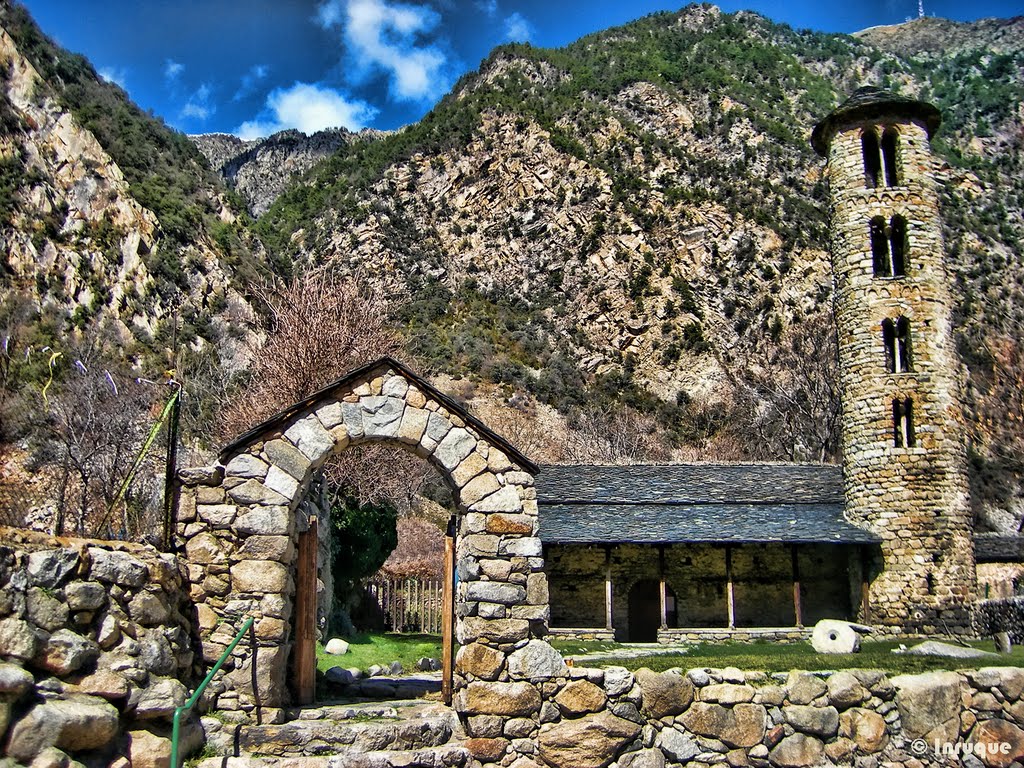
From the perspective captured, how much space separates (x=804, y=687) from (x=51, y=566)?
7.73m

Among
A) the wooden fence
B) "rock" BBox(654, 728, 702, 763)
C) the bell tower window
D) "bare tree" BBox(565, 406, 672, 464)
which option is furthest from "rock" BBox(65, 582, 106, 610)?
"bare tree" BBox(565, 406, 672, 464)

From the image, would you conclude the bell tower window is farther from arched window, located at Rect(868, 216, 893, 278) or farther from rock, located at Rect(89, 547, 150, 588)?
rock, located at Rect(89, 547, 150, 588)

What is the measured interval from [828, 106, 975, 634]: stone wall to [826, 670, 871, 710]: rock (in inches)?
602

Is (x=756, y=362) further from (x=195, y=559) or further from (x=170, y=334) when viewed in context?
A: (x=195, y=559)

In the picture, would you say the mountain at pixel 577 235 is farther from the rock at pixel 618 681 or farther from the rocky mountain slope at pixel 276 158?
the rock at pixel 618 681

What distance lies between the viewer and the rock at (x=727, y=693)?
29.5ft

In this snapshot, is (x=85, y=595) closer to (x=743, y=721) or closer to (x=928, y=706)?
(x=743, y=721)

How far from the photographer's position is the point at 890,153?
26250mm

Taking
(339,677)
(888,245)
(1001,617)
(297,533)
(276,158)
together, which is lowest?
(1001,617)

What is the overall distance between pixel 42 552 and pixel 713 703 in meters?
6.86

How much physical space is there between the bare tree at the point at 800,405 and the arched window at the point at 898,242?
15.5 meters

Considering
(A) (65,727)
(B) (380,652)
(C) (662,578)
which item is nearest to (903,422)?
(C) (662,578)

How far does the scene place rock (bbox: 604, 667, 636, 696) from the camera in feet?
29.1

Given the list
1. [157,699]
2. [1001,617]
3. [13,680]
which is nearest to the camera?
[13,680]
